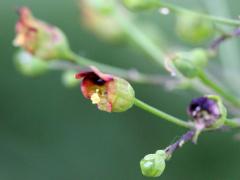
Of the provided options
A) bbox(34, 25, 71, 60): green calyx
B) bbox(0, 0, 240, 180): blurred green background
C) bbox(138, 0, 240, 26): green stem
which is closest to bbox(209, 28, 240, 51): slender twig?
bbox(138, 0, 240, 26): green stem

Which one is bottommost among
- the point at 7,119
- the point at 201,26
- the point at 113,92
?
the point at 7,119

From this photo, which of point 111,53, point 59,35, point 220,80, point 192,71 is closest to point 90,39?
point 111,53

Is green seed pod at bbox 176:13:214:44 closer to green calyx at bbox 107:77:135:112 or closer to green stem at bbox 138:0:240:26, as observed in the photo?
green stem at bbox 138:0:240:26

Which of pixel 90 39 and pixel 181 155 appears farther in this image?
pixel 90 39

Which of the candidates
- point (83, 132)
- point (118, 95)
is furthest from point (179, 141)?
point (83, 132)

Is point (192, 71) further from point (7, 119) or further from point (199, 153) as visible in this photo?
point (7, 119)

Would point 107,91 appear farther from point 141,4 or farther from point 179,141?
point 141,4

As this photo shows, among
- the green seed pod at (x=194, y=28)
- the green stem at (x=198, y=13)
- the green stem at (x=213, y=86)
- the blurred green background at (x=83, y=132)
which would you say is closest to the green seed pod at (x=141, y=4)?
the green stem at (x=198, y=13)

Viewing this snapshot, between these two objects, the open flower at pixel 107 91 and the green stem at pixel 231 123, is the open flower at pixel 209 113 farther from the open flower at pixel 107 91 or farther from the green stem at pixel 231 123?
the open flower at pixel 107 91
